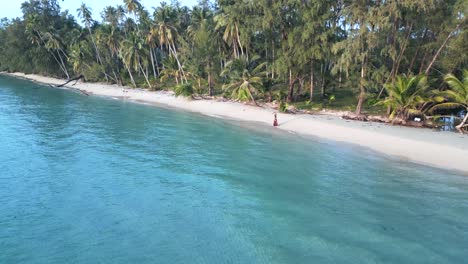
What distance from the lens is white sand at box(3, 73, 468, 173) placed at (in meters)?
20.6

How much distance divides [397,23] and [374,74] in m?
4.82

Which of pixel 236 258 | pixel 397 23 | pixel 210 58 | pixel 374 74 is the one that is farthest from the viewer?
pixel 210 58

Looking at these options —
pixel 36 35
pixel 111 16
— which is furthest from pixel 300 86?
pixel 36 35

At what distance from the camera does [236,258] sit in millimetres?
10664

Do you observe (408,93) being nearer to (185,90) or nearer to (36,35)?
(185,90)

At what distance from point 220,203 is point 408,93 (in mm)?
19839

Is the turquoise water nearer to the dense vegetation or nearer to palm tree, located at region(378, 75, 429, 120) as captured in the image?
palm tree, located at region(378, 75, 429, 120)

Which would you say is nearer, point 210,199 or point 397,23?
point 210,199

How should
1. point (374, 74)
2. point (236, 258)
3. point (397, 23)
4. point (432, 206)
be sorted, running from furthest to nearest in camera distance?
point (374, 74) < point (397, 23) < point (432, 206) < point (236, 258)

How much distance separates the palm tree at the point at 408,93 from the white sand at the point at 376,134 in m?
1.96

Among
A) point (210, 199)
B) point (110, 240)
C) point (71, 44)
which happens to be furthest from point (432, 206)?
point (71, 44)

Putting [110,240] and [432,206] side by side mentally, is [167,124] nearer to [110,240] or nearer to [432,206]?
[110,240]

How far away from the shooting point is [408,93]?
87.2 ft

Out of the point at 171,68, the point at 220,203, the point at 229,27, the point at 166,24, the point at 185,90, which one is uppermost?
the point at 166,24
